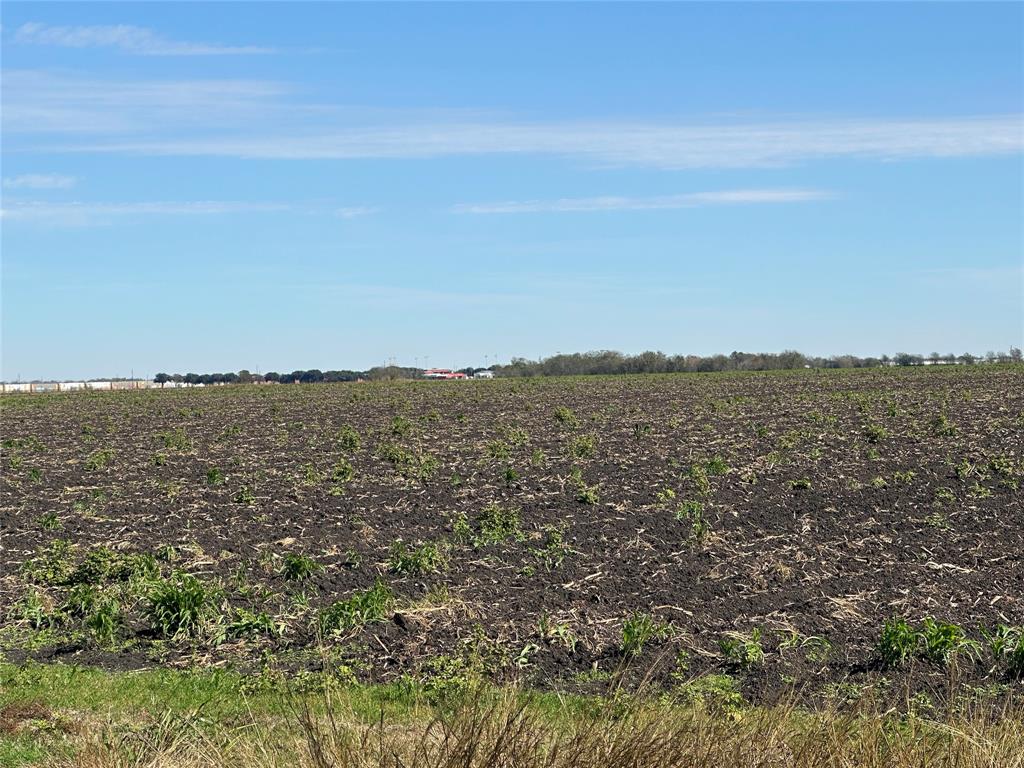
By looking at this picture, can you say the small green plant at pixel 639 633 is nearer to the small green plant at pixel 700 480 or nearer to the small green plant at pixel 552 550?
the small green plant at pixel 552 550

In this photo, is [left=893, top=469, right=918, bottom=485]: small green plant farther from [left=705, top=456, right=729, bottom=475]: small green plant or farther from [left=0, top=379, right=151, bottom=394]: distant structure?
[left=0, top=379, right=151, bottom=394]: distant structure

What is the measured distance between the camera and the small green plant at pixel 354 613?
11.2 m

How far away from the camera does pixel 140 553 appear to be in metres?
15.3

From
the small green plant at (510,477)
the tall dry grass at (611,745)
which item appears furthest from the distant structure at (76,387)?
the tall dry grass at (611,745)

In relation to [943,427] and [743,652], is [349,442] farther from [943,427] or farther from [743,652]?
[743,652]

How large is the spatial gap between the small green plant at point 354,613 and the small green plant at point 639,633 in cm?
260

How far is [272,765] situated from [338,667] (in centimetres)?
440

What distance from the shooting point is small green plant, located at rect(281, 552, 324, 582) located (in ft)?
44.6

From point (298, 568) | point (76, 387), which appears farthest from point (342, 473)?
point (76, 387)

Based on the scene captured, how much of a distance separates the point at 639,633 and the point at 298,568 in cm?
510

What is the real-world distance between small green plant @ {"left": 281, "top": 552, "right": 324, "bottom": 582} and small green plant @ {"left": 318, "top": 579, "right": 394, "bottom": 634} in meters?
1.68

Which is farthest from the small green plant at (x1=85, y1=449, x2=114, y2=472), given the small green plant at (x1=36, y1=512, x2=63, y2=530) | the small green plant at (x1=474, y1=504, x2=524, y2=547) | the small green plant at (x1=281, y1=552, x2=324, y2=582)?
the small green plant at (x1=281, y1=552, x2=324, y2=582)

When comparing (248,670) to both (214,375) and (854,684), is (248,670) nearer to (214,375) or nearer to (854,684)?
(854,684)

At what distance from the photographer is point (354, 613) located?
11.3 metres
